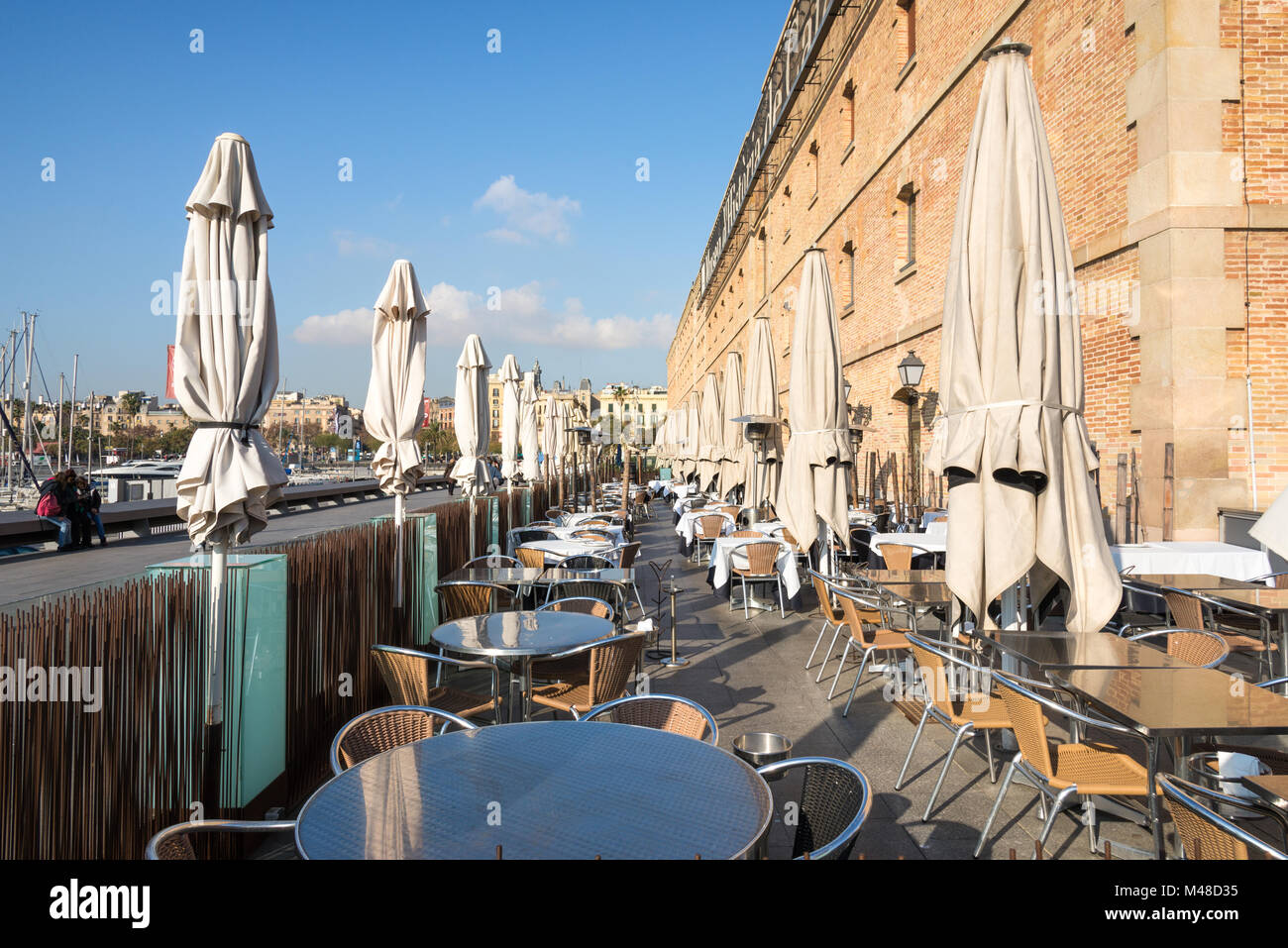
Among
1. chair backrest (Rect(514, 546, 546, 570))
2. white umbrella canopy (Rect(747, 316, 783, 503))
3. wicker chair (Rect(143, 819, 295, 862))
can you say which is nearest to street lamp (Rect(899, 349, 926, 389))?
white umbrella canopy (Rect(747, 316, 783, 503))

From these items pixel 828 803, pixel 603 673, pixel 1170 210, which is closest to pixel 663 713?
pixel 828 803

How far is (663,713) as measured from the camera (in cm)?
323

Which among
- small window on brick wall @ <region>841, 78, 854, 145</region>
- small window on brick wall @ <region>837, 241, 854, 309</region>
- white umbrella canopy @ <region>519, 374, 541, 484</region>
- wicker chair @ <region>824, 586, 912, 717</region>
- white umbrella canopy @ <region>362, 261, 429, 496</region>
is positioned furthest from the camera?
small window on brick wall @ <region>837, 241, 854, 309</region>

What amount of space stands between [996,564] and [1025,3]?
10346mm

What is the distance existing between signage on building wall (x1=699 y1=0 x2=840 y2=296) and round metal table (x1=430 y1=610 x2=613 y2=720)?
62.2ft

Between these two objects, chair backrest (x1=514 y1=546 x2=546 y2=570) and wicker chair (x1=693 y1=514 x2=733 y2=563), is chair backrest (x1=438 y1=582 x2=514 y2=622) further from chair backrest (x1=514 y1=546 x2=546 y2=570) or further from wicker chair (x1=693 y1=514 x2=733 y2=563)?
wicker chair (x1=693 y1=514 x2=733 y2=563)

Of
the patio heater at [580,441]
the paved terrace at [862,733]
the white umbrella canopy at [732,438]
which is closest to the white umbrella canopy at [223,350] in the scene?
the paved terrace at [862,733]

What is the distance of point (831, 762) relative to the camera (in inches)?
98.2

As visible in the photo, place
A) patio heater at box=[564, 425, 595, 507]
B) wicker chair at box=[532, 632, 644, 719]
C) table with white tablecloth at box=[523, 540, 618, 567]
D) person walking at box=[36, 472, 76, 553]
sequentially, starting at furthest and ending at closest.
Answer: patio heater at box=[564, 425, 595, 507] < person walking at box=[36, 472, 76, 553] < table with white tablecloth at box=[523, 540, 618, 567] < wicker chair at box=[532, 632, 644, 719]

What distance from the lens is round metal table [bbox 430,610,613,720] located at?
13.2 ft

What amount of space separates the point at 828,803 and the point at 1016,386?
2.72 meters

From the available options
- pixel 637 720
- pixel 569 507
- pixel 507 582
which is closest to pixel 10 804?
pixel 637 720

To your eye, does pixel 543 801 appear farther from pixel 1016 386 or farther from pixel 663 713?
pixel 1016 386

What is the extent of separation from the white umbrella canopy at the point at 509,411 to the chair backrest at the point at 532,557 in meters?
5.42
